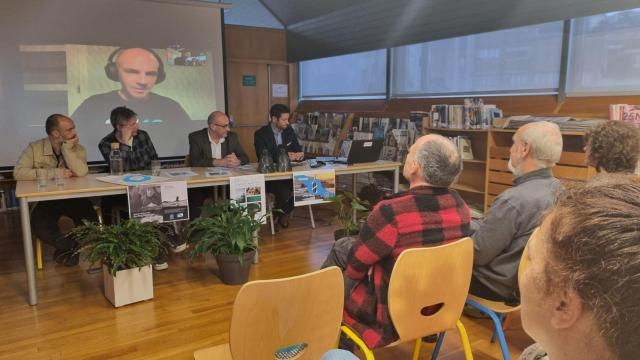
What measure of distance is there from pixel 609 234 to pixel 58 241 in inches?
153

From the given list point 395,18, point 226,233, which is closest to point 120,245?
point 226,233

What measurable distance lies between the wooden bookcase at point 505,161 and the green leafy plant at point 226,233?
2177 mm

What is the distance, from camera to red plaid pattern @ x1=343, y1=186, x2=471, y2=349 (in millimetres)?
1759

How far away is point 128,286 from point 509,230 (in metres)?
2.28

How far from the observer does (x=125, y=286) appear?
295 centimetres

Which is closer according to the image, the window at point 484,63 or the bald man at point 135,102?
the window at point 484,63

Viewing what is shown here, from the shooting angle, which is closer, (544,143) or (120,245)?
(544,143)

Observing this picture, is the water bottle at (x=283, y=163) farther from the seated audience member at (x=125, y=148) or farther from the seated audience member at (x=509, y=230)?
the seated audience member at (x=509, y=230)

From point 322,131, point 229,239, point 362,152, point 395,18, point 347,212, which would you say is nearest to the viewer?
point 229,239

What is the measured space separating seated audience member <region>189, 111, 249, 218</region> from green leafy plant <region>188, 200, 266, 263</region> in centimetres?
81

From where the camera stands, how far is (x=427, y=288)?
170 centimetres

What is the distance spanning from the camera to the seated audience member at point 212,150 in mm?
4133

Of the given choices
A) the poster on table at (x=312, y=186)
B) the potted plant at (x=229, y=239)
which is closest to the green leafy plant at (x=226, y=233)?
the potted plant at (x=229, y=239)

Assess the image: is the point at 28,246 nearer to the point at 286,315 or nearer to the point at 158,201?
the point at 158,201
